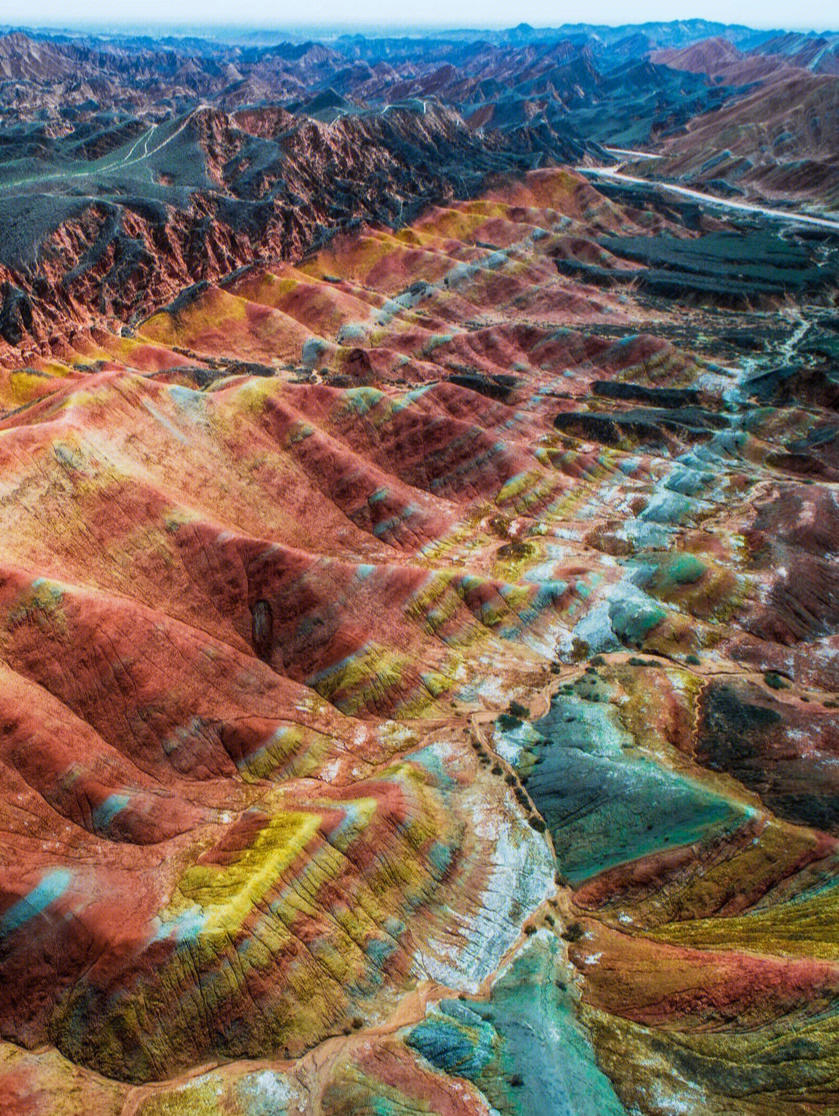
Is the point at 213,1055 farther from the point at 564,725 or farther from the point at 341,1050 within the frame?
the point at 564,725

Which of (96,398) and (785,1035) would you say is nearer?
(785,1035)

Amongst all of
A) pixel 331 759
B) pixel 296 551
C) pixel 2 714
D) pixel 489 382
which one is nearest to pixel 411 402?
pixel 489 382

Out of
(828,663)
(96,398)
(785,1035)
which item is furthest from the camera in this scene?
(96,398)

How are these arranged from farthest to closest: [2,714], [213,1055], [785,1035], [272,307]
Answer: [272,307], [2,714], [213,1055], [785,1035]

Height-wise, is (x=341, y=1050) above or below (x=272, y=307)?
below

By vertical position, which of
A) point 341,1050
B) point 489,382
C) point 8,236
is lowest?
point 341,1050

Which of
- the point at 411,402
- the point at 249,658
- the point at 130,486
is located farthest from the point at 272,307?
the point at 249,658
